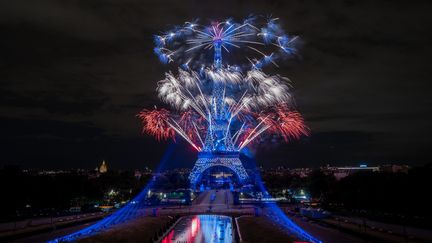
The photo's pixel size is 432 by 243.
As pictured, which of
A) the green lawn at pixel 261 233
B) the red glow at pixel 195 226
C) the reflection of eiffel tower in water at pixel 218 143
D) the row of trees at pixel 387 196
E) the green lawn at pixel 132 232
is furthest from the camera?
the reflection of eiffel tower in water at pixel 218 143

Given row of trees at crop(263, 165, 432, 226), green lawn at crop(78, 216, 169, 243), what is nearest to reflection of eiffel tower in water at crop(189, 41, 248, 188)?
row of trees at crop(263, 165, 432, 226)

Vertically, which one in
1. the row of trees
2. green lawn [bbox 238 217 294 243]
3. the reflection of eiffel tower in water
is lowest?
green lawn [bbox 238 217 294 243]

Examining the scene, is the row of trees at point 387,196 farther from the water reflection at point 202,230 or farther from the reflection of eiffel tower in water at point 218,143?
the reflection of eiffel tower in water at point 218,143

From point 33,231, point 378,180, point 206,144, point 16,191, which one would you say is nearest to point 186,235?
point 33,231

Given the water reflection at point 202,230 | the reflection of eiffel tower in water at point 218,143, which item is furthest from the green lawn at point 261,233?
the reflection of eiffel tower in water at point 218,143

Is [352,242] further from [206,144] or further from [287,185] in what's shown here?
[287,185]

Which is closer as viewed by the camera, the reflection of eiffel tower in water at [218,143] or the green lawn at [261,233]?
the green lawn at [261,233]

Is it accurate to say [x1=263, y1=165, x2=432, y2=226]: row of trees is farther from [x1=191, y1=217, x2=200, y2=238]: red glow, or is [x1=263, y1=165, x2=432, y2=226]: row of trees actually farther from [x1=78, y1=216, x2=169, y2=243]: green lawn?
[x1=78, y1=216, x2=169, y2=243]: green lawn

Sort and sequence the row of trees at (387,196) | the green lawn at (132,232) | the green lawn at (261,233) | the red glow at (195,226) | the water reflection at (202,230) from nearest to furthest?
the green lawn at (261,233), the green lawn at (132,232), the water reflection at (202,230), the red glow at (195,226), the row of trees at (387,196)
